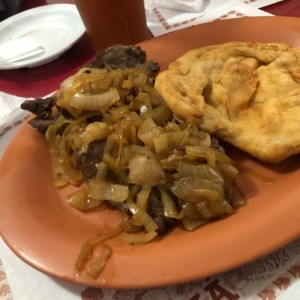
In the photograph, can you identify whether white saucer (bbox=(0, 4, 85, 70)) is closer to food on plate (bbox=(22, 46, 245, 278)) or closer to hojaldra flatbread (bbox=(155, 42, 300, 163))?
food on plate (bbox=(22, 46, 245, 278))

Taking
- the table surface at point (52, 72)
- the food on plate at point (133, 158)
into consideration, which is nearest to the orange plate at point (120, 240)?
the food on plate at point (133, 158)

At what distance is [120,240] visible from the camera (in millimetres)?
971

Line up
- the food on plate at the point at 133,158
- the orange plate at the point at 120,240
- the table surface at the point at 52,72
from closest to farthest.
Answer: the orange plate at the point at 120,240 → the food on plate at the point at 133,158 → the table surface at the point at 52,72

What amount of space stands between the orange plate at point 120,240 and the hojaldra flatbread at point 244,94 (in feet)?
0.24

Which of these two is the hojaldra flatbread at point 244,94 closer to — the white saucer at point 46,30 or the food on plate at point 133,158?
the food on plate at point 133,158

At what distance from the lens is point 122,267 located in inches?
34.2

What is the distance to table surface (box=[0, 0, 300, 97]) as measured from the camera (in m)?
1.77

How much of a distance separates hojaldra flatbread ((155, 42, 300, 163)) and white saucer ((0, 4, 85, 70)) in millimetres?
735

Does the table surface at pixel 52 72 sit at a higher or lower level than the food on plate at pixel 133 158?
lower

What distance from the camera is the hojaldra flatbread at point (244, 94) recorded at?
1033mm

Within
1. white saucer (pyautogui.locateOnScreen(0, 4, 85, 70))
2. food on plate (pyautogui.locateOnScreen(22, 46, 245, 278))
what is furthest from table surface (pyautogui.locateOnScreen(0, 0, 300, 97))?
food on plate (pyautogui.locateOnScreen(22, 46, 245, 278))

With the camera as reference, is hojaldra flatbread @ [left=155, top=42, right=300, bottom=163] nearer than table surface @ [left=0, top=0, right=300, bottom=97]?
Yes

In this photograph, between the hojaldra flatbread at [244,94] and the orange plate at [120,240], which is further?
the hojaldra flatbread at [244,94]

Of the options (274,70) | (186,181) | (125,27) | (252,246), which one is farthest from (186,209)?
(125,27)
